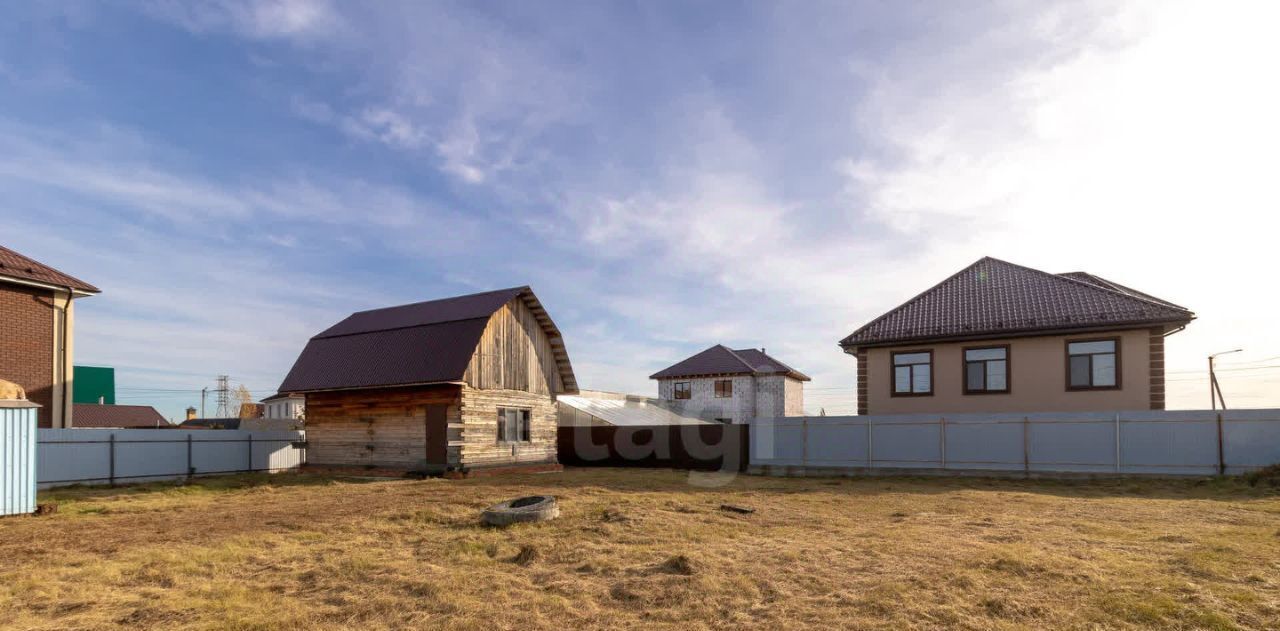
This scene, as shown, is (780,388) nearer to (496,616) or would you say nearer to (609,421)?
(609,421)

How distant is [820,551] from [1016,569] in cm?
245

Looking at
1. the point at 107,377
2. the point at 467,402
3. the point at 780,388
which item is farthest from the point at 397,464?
the point at 107,377

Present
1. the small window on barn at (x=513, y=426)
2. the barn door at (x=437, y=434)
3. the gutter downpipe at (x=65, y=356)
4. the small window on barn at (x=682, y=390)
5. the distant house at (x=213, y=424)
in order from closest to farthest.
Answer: the gutter downpipe at (x=65, y=356) → the barn door at (x=437, y=434) → the small window on barn at (x=513, y=426) → the small window on barn at (x=682, y=390) → the distant house at (x=213, y=424)

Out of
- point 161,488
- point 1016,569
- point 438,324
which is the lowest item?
point 161,488

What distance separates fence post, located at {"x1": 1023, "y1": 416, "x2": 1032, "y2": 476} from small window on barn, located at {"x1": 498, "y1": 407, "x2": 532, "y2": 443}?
1625 centimetres

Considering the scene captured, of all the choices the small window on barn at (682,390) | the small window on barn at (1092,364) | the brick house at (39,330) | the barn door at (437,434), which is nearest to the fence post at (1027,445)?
the small window on barn at (1092,364)

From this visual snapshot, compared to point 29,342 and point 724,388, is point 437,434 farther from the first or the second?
point 724,388

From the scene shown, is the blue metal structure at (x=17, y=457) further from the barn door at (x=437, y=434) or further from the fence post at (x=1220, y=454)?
the fence post at (x=1220, y=454)

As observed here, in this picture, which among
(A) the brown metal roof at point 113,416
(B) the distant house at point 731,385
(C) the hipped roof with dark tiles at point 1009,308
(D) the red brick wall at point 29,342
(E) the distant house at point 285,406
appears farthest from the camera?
(E) the distant house at point 285,406

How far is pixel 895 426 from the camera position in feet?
75.5

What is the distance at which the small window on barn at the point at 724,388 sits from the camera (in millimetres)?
47384

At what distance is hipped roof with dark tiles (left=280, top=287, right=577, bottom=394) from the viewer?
908 inches

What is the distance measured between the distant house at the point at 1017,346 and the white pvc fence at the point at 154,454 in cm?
2118

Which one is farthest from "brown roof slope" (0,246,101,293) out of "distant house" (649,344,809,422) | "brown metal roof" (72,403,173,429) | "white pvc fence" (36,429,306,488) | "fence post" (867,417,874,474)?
"brown metal roof" (72,403,173,429)
